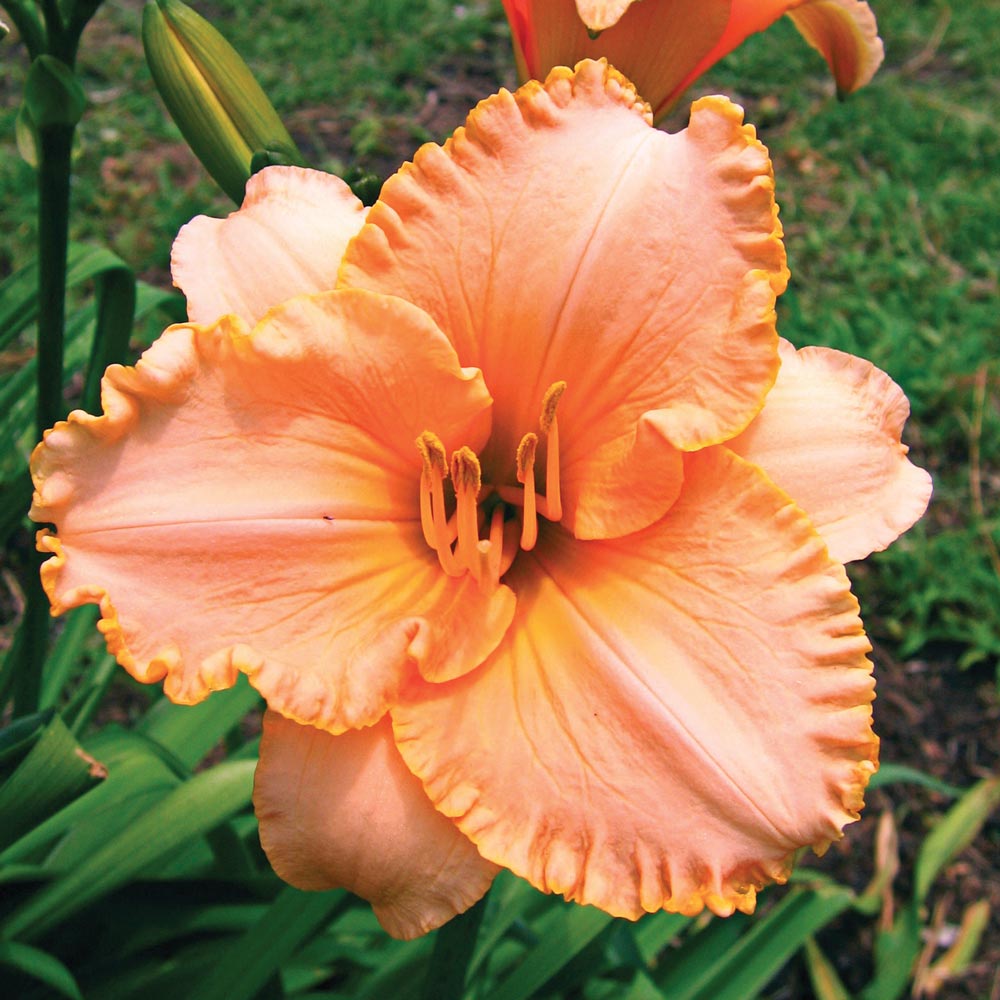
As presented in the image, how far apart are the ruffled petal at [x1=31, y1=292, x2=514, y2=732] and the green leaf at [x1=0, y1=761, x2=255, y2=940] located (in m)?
0.50

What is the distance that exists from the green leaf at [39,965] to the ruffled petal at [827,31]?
109 centimetres

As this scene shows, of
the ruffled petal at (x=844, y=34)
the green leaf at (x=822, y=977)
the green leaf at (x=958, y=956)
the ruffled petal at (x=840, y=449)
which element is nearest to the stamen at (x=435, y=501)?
the ruffled petal at (x=840, y=449)

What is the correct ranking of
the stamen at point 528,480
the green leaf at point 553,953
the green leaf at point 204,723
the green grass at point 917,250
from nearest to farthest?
1. the stamen at point 528,480
2. the green leaf at point 553,953
3. the green leaf at point 204,723
4. the green grass at point 917,250

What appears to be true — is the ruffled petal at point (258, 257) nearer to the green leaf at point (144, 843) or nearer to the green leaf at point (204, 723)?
the green leaf at point (144, 843)

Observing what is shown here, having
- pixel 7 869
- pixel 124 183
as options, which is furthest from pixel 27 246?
pixel 7 869

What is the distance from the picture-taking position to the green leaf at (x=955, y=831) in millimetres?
1892

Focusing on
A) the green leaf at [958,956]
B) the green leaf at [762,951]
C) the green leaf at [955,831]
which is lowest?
the green leaf at [958,956]

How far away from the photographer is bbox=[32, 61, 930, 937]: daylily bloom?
0.71 meters

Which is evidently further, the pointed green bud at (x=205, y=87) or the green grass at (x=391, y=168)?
the green grass at (x=391, y=168)

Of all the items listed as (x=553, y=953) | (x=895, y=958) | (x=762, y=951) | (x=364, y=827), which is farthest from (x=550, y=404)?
(x=895, y=958)

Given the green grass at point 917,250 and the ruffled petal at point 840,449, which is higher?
the ruffled petal at point 840,449

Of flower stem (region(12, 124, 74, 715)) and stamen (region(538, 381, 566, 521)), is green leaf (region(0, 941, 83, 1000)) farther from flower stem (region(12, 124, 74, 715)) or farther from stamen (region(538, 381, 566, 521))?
stamen (region(538, 381, 566, 521))

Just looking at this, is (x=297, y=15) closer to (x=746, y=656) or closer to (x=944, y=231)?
(x=944, y=231)

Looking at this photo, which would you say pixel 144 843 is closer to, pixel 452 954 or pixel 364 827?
pixel 452 954
